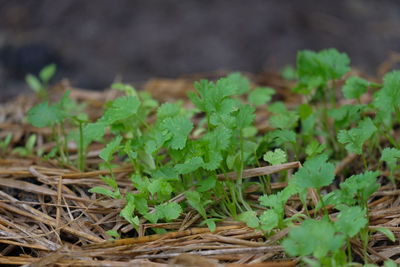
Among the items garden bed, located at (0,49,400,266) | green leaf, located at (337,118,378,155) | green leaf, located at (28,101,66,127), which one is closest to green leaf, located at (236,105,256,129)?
garden bed, located at (0,49,400,266)

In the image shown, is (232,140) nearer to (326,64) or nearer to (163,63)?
A: (326,64)

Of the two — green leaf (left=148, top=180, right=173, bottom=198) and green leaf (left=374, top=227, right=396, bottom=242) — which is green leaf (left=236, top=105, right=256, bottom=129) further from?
green leaf (left=374, top=227, right=396, bottom=242)

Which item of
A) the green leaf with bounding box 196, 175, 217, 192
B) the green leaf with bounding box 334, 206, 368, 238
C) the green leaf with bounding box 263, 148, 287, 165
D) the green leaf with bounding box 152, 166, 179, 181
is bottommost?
the green leaf with bounding box 334, 206, 368, 238

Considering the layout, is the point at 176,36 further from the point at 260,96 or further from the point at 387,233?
the point at 387,233

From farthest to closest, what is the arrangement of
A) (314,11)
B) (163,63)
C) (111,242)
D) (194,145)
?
(314,11) → (163,63) → (194,145) → (111,242)

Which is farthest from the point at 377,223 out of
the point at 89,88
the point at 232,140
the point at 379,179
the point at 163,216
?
the point at 89,88
